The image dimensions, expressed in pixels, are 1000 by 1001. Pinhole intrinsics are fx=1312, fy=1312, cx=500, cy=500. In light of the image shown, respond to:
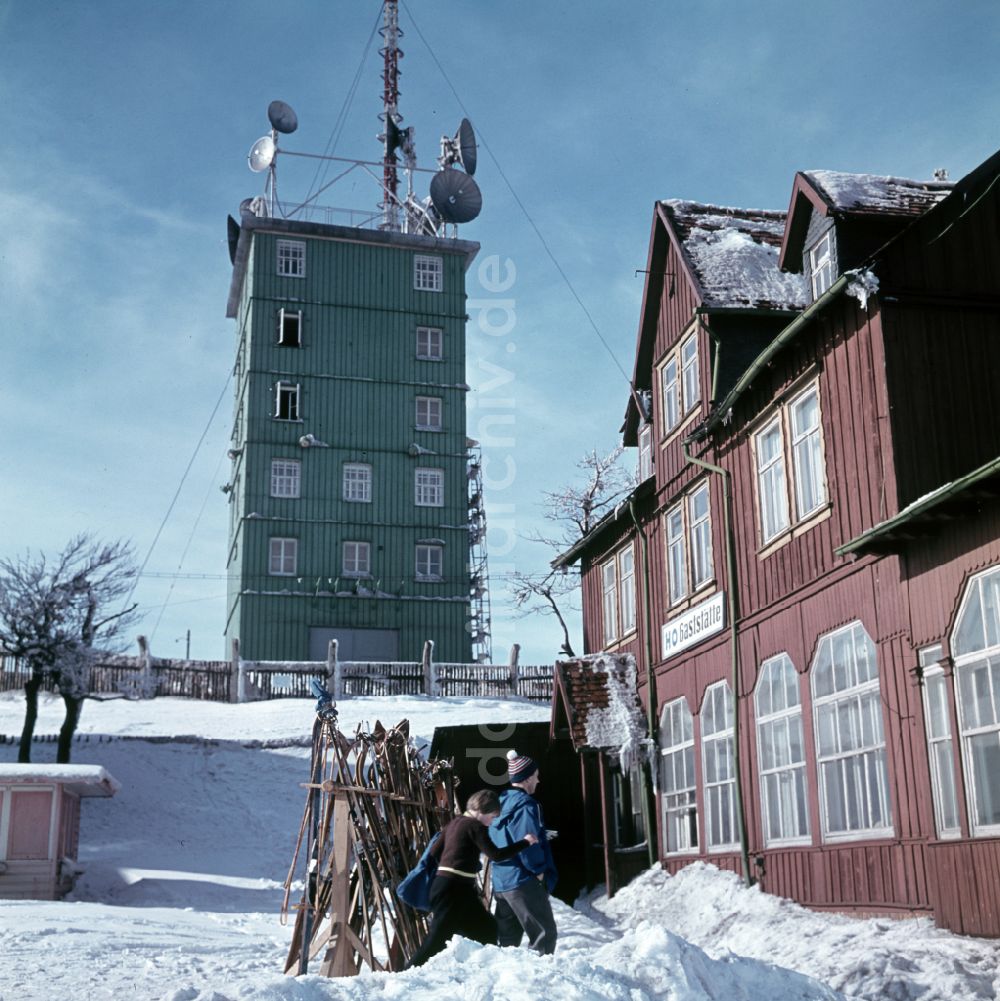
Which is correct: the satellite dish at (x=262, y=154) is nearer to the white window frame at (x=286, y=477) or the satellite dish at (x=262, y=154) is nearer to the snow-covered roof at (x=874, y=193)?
the white window frame at (x=286, y=477)

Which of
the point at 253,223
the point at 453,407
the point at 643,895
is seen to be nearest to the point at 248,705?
the point at 453,407

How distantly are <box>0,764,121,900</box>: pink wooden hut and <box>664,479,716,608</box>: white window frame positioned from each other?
976 centimetres

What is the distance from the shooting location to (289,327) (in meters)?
44.5

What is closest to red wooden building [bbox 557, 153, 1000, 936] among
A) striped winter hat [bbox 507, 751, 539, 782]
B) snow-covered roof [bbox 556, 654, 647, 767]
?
snow-covered roof [bbox 556, 654, 647, 767]

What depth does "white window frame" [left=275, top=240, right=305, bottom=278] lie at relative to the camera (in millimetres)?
44938

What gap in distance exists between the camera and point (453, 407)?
1809 inches

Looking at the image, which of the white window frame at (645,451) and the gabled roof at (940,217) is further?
the white window frame at (645,451)

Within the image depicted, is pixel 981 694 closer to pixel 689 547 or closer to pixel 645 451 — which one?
pixel 689 547

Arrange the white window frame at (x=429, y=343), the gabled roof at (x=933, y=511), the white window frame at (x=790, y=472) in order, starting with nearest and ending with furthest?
1. the gabled roof at (x=933, y=511)
2. the white window frame at (x=790, y=472)
3. the white window frame at (x=429, y=343)

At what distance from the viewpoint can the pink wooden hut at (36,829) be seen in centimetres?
2036

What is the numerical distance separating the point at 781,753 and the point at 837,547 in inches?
109

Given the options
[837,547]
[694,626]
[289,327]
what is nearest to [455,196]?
[289,327]

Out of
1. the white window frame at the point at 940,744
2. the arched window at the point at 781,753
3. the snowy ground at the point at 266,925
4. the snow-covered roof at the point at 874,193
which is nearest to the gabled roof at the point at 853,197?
the snow-covered roof at the point at 874,193

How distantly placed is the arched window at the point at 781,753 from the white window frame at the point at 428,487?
30323mm
